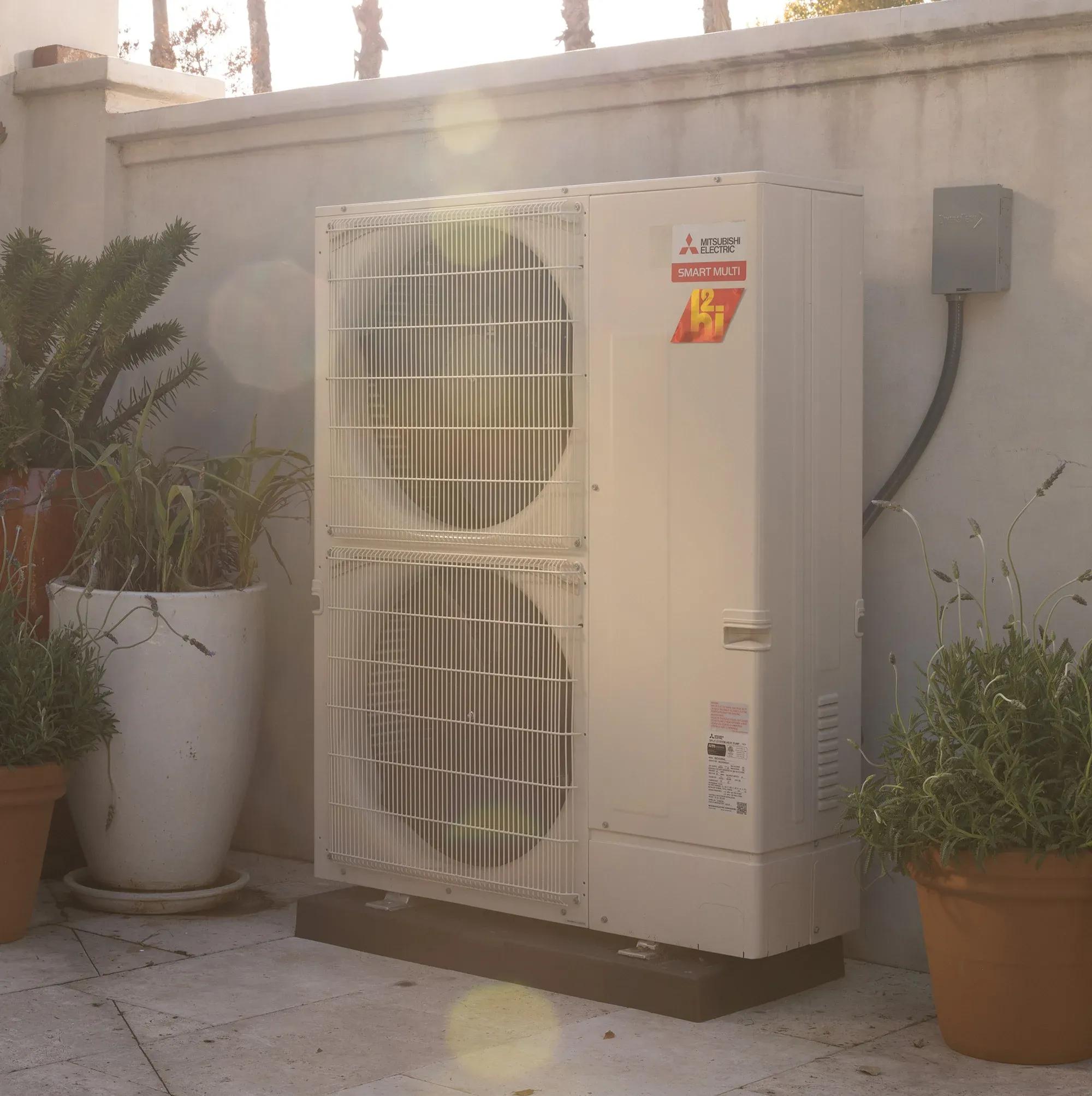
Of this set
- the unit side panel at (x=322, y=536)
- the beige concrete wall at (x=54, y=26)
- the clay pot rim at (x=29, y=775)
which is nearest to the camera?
the clay pot rim at (x=29, y=775)

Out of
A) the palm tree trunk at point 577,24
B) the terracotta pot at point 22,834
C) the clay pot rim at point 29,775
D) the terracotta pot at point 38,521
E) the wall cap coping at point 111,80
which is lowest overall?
the terracotta pot at point 22,834

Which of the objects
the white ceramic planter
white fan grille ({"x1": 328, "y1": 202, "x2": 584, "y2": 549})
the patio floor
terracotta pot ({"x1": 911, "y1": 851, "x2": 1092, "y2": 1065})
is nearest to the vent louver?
terracotta pot ({"x1": 911, "y1": 851, "x2": 1092, "y2": 1065})

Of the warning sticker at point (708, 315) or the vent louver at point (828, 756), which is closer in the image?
the warning sticker at point (708, 315)

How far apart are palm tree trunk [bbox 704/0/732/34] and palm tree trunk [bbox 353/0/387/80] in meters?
4.23

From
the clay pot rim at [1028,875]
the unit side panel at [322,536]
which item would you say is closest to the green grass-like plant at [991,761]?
the clay pot rim at [1028,875]

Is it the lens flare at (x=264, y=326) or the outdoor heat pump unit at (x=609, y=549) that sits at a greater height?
the lens flare at (x=264, y=326)

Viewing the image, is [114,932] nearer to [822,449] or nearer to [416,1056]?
[416,1056]

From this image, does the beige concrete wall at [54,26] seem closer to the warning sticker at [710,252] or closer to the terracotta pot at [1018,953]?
the warning sticker at [710,252]

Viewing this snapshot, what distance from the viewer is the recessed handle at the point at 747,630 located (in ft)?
11.5

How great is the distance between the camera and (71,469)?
4.73 meters

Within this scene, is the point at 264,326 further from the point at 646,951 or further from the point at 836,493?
the point at 646,951

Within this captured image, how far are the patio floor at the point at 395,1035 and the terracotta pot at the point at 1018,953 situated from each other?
0.07m

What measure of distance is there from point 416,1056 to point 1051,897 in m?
1.33

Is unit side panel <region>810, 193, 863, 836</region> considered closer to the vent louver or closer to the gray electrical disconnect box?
the vent louver
